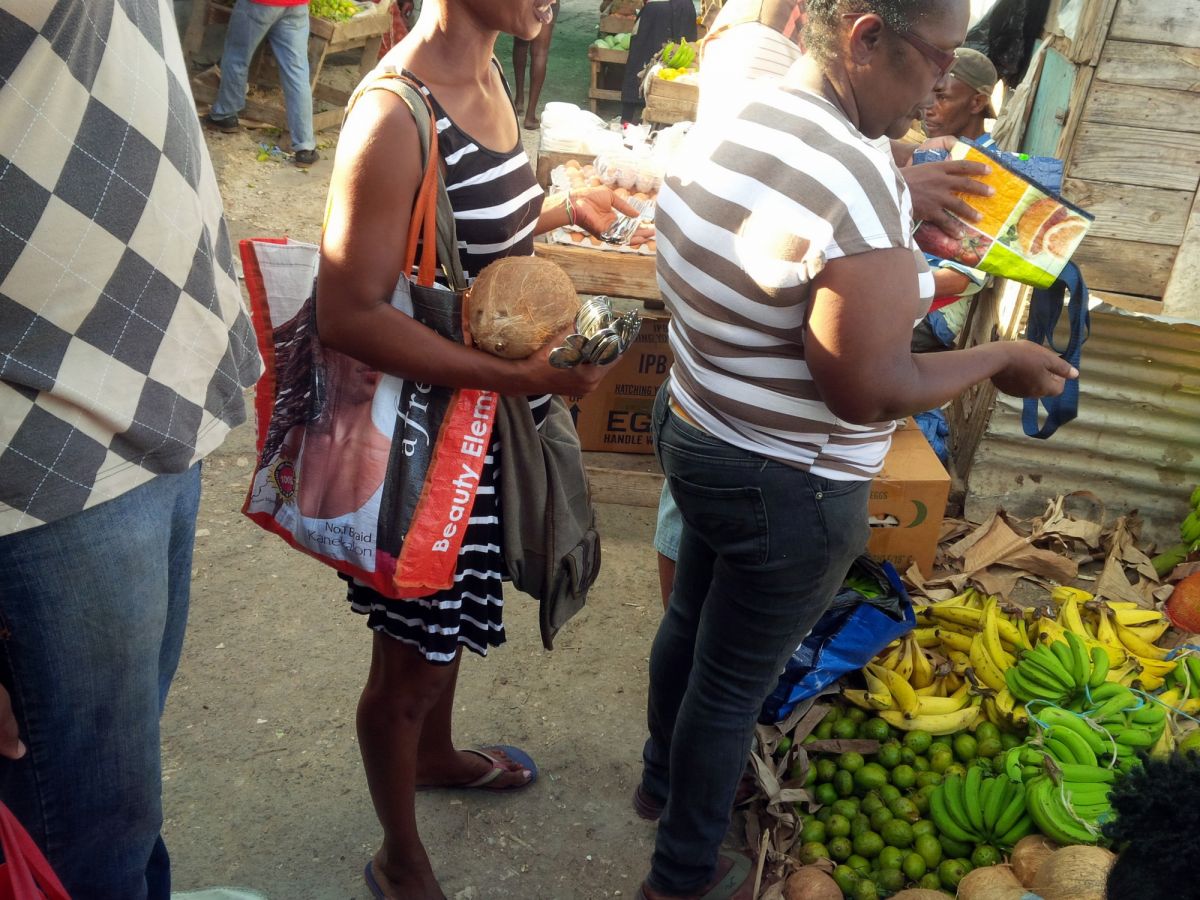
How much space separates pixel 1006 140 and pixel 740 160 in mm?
3341

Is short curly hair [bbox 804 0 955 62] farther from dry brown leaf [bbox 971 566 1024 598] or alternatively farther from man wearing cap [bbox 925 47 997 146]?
man wearing cap [bbox 925 47 997 146]

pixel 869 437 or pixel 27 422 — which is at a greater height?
pixel 27 422

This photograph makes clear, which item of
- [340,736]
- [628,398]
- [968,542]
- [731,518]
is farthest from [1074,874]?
[628,398]

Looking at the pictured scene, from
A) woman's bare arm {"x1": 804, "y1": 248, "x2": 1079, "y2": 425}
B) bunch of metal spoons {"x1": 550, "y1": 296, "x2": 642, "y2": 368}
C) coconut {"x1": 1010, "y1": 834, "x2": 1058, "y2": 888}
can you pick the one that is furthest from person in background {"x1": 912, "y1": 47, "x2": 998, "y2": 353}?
bunch of metal spoons {"x1": 550, "y1": 296, "x2": 642, "y2": 368}

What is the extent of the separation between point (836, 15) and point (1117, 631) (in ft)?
8.01

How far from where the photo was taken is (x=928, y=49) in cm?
169

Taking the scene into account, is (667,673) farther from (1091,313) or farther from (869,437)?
(1091,313)

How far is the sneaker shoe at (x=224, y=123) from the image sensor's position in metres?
7.59

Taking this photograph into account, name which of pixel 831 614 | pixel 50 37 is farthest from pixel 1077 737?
pixel 50 37

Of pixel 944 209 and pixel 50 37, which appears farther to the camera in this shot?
pixel 944 209

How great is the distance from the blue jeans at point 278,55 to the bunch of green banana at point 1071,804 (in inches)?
258

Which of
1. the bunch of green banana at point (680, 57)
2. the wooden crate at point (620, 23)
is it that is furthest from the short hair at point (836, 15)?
the wooden crate at point (620, 23)

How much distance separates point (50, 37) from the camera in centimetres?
124

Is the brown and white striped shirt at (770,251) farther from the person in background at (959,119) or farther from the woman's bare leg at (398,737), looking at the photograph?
the person in background at (959,119)
